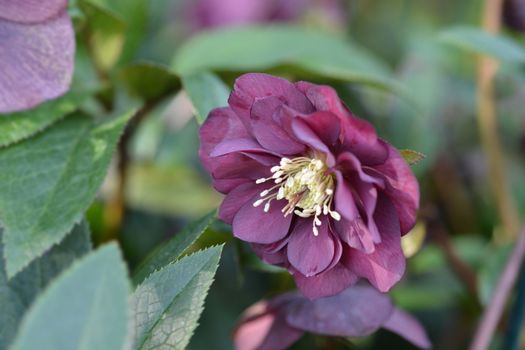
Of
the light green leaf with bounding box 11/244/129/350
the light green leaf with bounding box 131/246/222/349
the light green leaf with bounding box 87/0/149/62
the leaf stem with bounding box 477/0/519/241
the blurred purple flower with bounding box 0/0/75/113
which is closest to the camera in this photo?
the light green leaf with bounding box 11/244/129/350

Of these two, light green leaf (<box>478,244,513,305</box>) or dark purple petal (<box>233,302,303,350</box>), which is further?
light green leaf (<box>478,244,513,305</box>)

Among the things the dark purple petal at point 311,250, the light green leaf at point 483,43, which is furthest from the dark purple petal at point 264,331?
the light green leaf at point 483,43

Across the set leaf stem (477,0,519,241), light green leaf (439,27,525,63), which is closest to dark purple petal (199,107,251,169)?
light green leaf (439,27,525,63)

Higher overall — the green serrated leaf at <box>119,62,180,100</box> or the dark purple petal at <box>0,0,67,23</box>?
the dark purple petal at <box>0,0,67,23</box>

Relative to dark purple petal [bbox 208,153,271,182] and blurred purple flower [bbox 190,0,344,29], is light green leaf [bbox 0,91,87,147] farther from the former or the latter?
blurred purple flower [bbox 190,0,344,29]

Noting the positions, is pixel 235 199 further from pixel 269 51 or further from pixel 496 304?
pixel 269 51

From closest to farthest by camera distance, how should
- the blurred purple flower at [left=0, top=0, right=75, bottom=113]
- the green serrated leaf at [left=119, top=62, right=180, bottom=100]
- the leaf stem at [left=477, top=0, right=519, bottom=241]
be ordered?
the blurred purple flower at [left=0, top=0, right=75, bottom=113] → the green serrated leaf at [left=119, top=62, right=180, bottom=100] → the leaf stem at [left=477, top=0, right=519, bottom=241]
